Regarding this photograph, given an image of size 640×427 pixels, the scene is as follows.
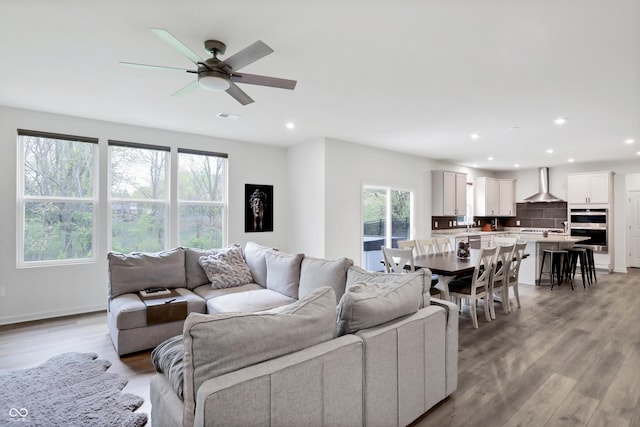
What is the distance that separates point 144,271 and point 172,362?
257 cm

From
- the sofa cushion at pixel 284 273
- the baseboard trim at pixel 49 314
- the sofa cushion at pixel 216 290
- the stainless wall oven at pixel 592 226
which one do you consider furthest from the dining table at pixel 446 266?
the stainless wall oven at pixel 592 226

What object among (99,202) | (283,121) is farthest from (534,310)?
(99,202)

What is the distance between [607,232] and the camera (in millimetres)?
7539

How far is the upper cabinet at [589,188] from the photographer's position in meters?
7.62

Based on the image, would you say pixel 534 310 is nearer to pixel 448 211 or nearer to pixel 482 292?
pixel 482 292

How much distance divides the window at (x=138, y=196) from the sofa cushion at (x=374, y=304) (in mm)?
4017

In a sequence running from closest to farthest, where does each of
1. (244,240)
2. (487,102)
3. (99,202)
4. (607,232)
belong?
(487,102) → (99,202) → (244,240) → (607,232)

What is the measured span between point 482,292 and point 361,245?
2381mm

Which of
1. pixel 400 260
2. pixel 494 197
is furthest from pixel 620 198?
pixel 400 260

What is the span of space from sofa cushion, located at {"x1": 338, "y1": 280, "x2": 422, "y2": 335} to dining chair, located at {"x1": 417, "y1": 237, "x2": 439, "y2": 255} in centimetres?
296

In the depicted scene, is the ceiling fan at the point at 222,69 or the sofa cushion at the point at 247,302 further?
the sofa cushion at the point at 247,302

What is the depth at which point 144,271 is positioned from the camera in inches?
152

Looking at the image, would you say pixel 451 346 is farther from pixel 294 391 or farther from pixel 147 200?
pixel 147 200

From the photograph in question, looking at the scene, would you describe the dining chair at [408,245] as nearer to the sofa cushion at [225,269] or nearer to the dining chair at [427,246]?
the dining chair at [427,246]
